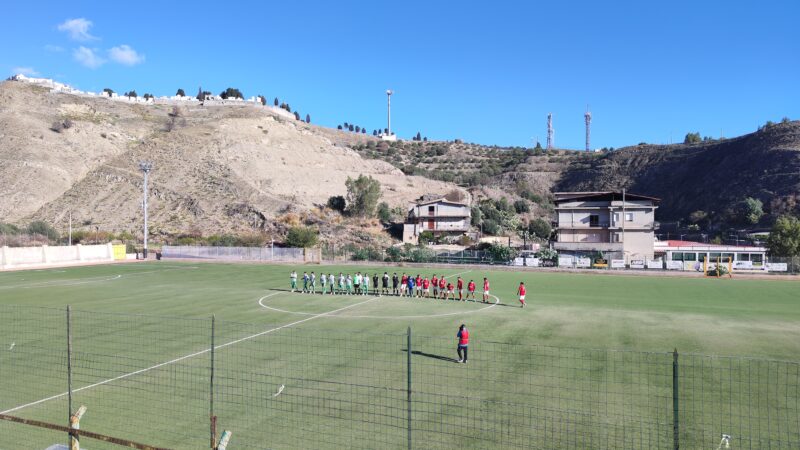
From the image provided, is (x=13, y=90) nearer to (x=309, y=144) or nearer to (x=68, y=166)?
(x=68, y=166)

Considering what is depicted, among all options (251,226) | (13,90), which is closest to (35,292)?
(251,226)

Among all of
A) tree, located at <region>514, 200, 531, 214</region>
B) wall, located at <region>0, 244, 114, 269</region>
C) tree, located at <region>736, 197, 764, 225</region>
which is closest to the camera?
wall, located at <region>0, 244, 114, 269</region>

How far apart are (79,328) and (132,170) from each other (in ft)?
334

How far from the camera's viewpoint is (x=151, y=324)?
25.4m

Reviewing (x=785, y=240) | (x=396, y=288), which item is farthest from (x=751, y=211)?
(x=396, y=288)

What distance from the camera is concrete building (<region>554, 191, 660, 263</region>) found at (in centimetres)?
6762

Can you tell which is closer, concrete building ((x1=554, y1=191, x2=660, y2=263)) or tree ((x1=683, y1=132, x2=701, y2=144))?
concrete building ((x1=554, y1=191, x2=660, y2=263))

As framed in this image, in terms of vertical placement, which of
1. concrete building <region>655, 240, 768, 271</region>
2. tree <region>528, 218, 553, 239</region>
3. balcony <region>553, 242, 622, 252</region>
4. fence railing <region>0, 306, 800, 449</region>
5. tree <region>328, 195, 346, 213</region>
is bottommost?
fence railing <region>0, 306, 800, 449</region>

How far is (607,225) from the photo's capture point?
70.6 metres

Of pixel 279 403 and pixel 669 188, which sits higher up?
pixel 669 188

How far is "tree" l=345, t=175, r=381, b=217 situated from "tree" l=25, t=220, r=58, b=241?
5012 cm

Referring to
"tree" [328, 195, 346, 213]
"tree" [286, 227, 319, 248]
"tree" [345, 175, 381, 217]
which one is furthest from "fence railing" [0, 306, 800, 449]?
"tree" [328, 195, 346, 213]

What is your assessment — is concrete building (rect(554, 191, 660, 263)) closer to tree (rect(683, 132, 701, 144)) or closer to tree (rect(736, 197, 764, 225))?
tree (rect(736, 197, 764, 225))

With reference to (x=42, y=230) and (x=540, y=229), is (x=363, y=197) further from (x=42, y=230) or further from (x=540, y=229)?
(x=42, y=230)
